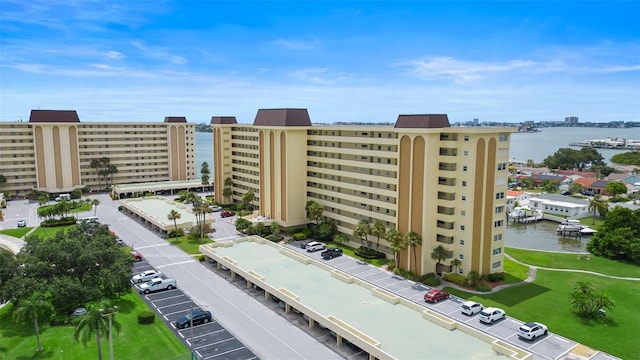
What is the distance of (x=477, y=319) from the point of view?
1657 inches

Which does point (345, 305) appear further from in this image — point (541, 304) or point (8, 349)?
point (8, 349)

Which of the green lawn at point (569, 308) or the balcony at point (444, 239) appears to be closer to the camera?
the green lawn at point (569, 308)

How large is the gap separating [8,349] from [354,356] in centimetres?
2860

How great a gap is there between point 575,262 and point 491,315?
27.8 meters

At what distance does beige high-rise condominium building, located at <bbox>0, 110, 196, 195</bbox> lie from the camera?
10156 cm

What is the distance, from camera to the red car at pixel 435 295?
4556 cm

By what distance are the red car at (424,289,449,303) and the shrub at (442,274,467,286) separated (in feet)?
12.2

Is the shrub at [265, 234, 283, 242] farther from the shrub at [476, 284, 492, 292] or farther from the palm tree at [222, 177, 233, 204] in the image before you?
the shrub at [476, 284, 492, 292]

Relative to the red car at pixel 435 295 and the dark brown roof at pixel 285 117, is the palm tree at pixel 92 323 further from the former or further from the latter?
the dark brown roof at pixel 285 117

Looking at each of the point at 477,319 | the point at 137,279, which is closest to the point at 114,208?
the point at 137,279

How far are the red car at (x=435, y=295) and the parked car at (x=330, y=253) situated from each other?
55.4 feet

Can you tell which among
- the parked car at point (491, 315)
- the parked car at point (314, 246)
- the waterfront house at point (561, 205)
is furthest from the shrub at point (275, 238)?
the waterfront house at point (561, 205)

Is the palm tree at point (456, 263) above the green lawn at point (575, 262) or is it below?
above

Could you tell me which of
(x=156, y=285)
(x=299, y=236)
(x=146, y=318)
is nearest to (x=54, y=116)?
(x=299, y=236)
